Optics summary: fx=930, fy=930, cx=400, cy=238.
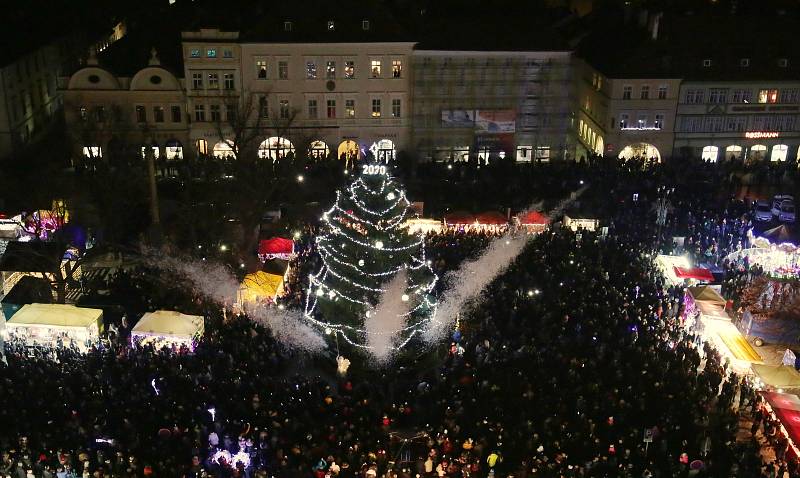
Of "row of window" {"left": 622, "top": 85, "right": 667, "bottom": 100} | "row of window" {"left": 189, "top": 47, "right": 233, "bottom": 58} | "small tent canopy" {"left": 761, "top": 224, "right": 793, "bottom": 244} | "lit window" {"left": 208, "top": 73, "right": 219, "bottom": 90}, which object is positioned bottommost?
"small tent canopy" {"left": 761, "top": 224, "right": 793, "bottom": 244}

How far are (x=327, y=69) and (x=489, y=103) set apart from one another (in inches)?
340

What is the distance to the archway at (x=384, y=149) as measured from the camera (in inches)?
1883

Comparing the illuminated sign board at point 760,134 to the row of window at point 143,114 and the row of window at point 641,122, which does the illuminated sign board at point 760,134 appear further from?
the row of window at point 143,114

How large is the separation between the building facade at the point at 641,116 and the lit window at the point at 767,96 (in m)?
4.41

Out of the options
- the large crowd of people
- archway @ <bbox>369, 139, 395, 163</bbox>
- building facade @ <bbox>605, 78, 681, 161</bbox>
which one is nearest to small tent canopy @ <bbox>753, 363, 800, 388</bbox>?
the large crowd of people

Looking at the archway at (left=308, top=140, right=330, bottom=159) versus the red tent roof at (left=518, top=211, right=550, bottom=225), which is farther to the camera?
the archway at (left=308, top=140, right=330, bottom=159)

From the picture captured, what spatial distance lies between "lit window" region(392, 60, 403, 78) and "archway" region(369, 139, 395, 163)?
3.49 meters

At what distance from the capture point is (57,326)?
27.0 metres

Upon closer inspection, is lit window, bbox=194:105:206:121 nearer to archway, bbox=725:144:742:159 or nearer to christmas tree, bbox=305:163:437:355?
christmas tree, bbox=305:163:437:355

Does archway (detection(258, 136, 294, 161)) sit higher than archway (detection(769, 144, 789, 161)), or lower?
higher

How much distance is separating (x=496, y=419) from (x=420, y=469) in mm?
2590

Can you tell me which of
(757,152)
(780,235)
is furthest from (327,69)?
(780,235)

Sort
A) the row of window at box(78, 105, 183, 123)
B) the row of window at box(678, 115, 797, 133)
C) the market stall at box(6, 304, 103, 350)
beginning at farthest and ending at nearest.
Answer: the row of window at box(678, 115, 797, 133), the row of window at box(78, 105, 183, 123), the market stall at box(6, 304, 103, 350)

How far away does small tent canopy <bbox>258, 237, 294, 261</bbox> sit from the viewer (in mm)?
33562
